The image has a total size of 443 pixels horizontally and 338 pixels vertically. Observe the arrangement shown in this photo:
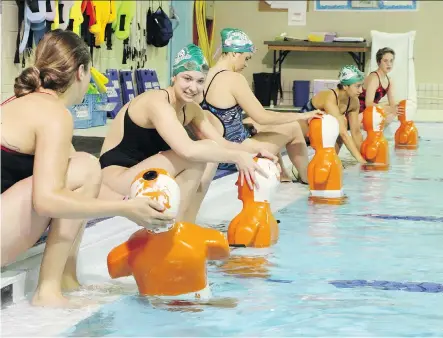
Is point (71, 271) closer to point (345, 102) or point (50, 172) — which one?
point (50, 172)

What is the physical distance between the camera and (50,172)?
2727 mm

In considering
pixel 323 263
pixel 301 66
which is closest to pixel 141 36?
pixel 301 66

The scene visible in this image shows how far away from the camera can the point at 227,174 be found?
6.39m

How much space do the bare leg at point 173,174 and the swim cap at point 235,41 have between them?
1.51 meters

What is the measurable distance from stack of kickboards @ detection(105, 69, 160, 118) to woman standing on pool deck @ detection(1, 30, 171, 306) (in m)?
8.07

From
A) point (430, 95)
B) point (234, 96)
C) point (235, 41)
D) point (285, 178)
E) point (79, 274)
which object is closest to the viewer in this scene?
point (79, 274)

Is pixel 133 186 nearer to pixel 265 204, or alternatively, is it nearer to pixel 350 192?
pixel 265 204

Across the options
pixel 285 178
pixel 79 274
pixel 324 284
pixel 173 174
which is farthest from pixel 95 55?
pixel 324 284

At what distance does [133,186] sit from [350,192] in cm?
366

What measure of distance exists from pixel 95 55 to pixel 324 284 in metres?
7.88

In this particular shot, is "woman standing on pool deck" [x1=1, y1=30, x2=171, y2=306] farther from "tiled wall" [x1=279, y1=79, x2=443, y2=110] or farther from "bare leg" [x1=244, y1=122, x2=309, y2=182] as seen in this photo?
"tiled wall" [x1=279, y1=79, x2=443, y2=110]

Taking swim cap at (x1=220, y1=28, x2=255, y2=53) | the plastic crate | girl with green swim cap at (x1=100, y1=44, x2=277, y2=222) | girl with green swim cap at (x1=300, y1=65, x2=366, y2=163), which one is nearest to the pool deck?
girl with green swim cap at (x1=100, y1=44, x2=277, y2=222)

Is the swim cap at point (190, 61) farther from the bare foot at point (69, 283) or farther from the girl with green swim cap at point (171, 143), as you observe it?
the bare foot at point (69, 283)

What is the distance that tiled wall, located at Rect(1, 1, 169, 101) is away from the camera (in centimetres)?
840
